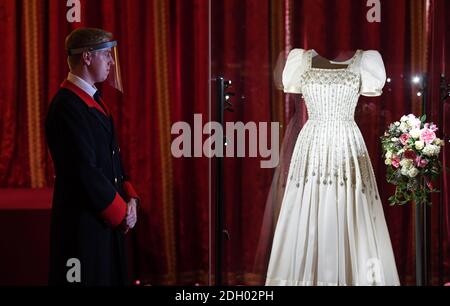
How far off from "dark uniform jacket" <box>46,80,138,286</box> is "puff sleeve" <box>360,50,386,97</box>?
40.3 inches

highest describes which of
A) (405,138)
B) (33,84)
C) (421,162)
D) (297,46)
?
(297,46)

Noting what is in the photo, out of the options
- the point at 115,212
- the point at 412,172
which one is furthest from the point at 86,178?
the point at 412,172

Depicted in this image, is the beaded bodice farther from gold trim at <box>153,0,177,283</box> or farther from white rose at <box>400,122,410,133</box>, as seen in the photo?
gold trim at <box>153,0,177,283</box>

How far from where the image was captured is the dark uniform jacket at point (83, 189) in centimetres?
195

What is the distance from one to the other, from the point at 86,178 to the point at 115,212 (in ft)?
0.49

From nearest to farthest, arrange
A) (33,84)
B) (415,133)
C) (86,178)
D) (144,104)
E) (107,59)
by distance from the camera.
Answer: (86,178), (107,59), (415,133), (33,84), (144,104)

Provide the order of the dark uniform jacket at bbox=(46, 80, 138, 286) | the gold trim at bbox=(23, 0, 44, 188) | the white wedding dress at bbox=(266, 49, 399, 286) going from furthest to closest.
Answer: the gold trim at bbox=(23, 0, 44, 188)
the white wedding dress at bbox=(266, 49, 399, 286)
the dark uniform jacket at bbox=(46, 80, 138, 286)

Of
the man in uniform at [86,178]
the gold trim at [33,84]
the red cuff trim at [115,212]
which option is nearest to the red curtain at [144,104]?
the gold trim at [33,84]

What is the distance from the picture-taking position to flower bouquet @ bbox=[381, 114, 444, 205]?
2.43 meters

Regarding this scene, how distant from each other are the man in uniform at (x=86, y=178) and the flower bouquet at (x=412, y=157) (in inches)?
41.9

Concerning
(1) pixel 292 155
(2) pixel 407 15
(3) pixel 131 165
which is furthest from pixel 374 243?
(3) pixel 131 165

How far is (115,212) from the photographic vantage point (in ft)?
6.55

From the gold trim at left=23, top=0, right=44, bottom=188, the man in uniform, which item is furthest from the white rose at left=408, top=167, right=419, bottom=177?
the gold trim at left=23, top=0, right=44, bottom=188

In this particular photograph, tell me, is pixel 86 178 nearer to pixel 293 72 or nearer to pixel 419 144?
pixel 293 72
